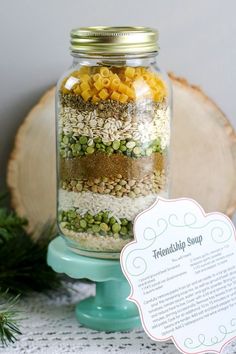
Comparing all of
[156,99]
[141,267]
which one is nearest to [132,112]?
[156,99]

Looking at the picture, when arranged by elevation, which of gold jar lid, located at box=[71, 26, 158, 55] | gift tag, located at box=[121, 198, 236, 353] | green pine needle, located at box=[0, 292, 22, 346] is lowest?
green pine needle, located at box=[0, 292, 22, 346]

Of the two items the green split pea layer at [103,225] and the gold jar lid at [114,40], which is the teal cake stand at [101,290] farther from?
the gold jar lid at [114,40]

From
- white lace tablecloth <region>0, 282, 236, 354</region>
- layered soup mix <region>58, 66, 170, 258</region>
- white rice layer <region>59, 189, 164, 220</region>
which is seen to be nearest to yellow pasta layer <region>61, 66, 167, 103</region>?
layered soup mix <region>58, 66, 170, 258</region>

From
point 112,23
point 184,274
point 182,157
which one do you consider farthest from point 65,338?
point 112,23

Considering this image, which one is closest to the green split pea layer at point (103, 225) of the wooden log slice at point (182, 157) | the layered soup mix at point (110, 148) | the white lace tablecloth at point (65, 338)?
the layered soup mix at point (110, 148)

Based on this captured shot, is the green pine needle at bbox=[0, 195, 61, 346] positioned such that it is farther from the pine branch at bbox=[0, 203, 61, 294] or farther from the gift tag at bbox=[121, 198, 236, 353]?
the gift tag at bbox=[121, 198, 236, 353]

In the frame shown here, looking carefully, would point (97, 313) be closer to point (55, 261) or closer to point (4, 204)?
point (55, 261)
